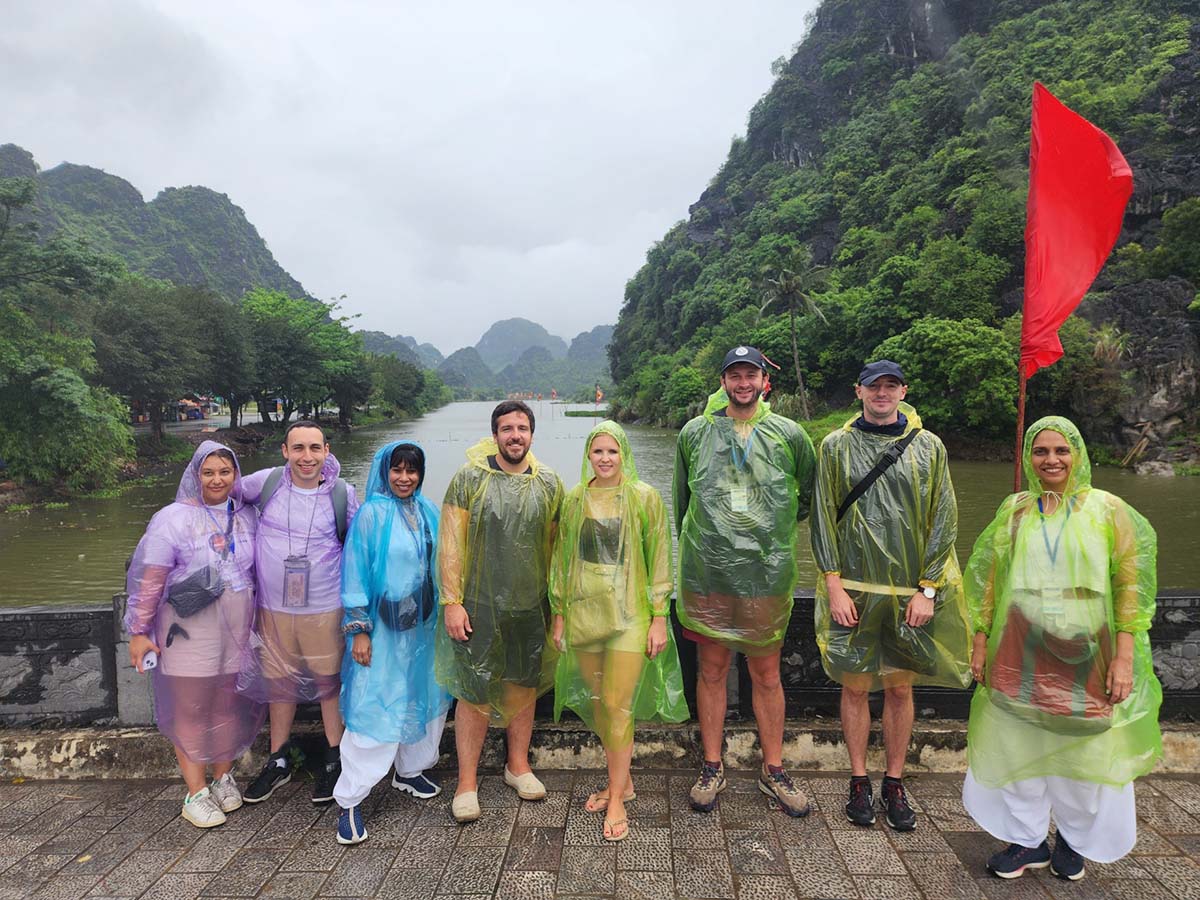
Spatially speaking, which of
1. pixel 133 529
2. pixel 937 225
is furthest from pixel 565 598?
pixel 937 225

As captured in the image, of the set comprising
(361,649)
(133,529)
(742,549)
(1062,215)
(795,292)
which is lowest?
(133,529)

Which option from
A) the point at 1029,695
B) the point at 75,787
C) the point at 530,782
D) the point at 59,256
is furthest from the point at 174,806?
the point at 59,256

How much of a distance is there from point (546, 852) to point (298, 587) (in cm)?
134

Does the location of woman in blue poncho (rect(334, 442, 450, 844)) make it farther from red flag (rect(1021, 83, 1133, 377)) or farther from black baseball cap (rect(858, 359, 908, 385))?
red flag (rect(1021, 83, 1133, 377))

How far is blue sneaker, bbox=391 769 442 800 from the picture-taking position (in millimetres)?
2498

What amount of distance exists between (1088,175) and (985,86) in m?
46.5

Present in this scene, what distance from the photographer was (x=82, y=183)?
86.6 m

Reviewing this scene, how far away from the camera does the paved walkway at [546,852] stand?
199cm

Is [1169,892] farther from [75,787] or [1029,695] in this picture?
[75,787]

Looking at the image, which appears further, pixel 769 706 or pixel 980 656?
pixel 769 706

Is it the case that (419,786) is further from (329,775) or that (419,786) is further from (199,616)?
(199,616)

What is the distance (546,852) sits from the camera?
2.17 meters

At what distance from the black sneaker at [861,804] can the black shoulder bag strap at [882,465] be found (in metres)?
1.06

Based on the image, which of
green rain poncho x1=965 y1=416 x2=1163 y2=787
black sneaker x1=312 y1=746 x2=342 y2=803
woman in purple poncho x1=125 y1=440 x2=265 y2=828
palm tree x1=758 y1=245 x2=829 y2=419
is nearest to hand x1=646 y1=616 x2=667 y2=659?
green rain poncho x1=965 y1=416 x2=1163 y2=787
